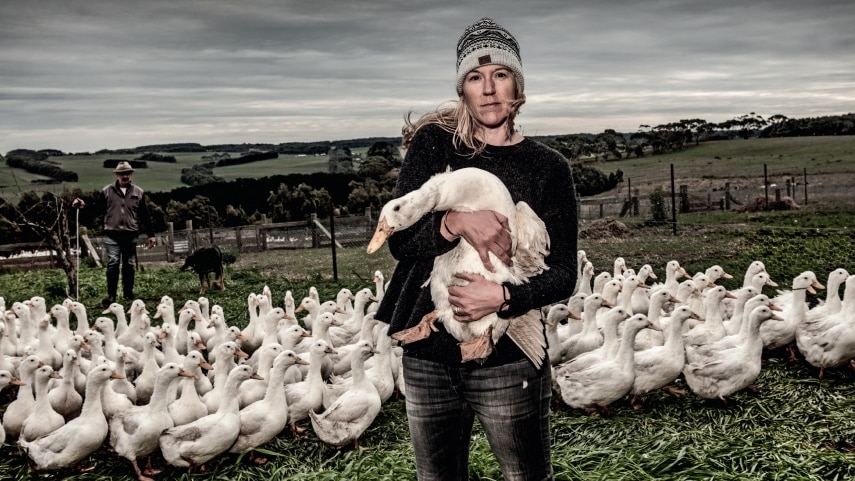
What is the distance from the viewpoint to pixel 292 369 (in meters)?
7.20

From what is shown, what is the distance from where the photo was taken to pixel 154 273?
52.0 ft

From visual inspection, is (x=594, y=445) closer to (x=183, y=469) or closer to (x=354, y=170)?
(x=183, y=469)

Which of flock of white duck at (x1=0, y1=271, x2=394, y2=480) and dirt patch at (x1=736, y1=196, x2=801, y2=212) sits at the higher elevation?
dirt patch at (x1=736, y1=196, x2=801, y2=212)

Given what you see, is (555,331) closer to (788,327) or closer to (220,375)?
(788,327)

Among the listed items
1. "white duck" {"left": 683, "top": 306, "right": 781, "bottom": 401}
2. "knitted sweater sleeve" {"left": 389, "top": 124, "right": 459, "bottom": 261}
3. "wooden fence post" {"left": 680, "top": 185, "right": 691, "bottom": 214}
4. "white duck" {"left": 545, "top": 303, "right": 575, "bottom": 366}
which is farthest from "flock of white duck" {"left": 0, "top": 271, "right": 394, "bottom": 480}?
"wooden fence post" {"left": 680, "top": 185, "right": 691, "bottom": 214}

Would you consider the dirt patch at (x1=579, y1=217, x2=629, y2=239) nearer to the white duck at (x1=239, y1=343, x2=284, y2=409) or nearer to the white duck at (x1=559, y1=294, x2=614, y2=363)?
the white duck at (x1=559, y1=294, x2=614, y2=363)

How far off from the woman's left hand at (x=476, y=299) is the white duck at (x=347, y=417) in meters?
Answer: 3.87

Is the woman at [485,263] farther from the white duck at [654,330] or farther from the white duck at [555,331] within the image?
the white duck at [654,330]

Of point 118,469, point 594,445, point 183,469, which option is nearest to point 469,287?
point 594,445

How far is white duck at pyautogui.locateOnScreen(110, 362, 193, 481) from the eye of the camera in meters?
5.53

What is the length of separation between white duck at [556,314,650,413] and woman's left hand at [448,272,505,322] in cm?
434

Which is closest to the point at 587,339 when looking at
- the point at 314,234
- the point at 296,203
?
the point at 314,234

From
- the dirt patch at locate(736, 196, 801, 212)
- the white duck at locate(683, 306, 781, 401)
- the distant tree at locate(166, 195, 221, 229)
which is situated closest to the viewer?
the white duck at locate(683, 306, 781, 401)

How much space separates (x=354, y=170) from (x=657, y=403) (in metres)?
30.7
